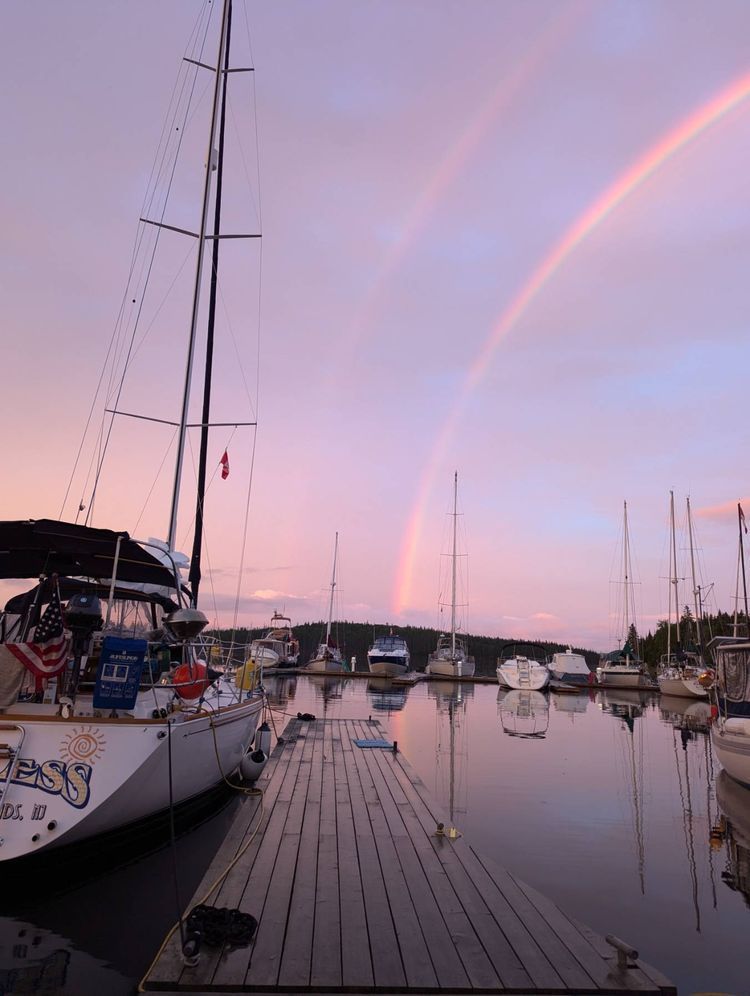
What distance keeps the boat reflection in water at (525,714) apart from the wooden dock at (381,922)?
14613 mm

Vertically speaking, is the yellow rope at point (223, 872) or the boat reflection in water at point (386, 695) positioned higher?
the boat reflection in water at point (386, 695)

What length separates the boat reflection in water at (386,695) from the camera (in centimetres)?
2990

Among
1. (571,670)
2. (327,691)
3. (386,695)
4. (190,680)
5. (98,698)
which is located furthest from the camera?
(571,670)

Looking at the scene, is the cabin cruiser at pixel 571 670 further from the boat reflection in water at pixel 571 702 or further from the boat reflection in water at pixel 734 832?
the boat reflection in water at pixel 734 832

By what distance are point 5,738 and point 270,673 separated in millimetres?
46666

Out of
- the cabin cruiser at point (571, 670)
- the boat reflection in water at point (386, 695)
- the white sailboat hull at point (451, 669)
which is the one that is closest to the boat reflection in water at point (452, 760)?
the boat reflection in water at point (386, 695)

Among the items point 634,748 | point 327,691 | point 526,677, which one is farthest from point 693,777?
point 526,677

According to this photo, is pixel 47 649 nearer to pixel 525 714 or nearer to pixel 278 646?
pixel 525 714

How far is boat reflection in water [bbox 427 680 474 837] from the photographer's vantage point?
11.8 m

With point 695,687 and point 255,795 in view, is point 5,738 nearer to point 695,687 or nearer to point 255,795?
point 255,795

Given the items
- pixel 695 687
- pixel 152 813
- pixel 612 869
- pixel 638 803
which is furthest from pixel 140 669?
pixel 695 687

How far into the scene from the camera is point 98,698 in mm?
7520

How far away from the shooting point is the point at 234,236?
660 inches

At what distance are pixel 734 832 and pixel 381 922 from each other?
7.93 m
